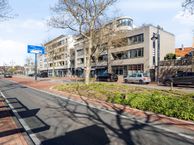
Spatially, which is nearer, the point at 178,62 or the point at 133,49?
the point at 178,62

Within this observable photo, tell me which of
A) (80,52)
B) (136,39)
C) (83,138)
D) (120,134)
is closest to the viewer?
(83,138)

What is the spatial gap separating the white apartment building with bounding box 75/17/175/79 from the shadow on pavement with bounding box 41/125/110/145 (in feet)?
91.2

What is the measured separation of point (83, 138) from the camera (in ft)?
21.1

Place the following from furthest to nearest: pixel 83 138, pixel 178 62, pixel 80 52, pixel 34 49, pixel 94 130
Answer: pixel 80 52 → pixel 34 49 → pixel 178 62 → pixel 94 130 → pixel 83 138

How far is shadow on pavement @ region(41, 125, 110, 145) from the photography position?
6075 mm

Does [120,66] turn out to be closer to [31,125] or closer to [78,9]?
[78,9]

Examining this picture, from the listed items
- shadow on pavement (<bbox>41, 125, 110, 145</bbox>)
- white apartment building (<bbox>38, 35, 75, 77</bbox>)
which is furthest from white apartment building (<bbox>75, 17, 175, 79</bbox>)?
shadow on pavement (<bbox>41, 125, 110, 145</bbox>)

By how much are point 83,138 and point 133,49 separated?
40.0 m

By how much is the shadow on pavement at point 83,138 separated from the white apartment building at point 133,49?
2780 cm

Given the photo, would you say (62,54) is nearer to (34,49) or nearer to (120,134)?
(34,49)

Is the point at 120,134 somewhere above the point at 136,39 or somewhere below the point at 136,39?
below

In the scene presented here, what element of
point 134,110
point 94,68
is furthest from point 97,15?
point 94,68

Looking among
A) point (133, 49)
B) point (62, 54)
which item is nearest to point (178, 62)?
point (133, 49)

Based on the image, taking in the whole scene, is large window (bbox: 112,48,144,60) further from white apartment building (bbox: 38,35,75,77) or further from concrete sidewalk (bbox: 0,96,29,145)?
concrete sidewalk (bbox: 0,96,29,145)
